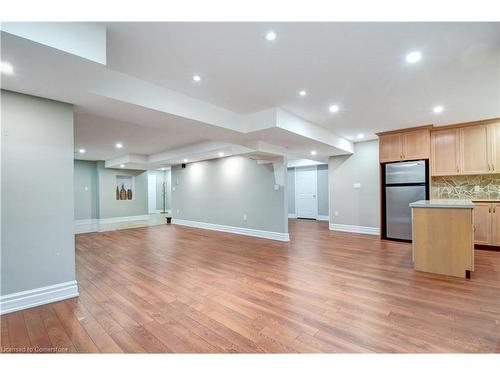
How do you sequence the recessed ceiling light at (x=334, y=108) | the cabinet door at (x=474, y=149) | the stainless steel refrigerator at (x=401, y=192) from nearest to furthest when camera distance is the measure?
1. the recessed ceiling light at (x=334, y=108)
2. the cabinet door at (x=474, y=149)
3. the stainless steel refrigerator at (x=401, y=192)

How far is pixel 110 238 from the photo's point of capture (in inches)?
244

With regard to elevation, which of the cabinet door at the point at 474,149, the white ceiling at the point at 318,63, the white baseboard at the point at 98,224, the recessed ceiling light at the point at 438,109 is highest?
the recessed ceiling light at the point at 438,109

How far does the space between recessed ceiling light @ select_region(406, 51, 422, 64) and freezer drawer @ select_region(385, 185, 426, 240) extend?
3438mm

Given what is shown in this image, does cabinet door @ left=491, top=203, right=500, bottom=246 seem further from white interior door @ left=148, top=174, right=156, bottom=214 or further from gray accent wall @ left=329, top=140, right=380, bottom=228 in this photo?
white interior door @ left=148, top=174, right=156, bottom=214

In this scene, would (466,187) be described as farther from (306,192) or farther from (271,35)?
(271,35)

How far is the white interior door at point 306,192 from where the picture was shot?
970cm

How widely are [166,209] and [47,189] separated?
1158cm

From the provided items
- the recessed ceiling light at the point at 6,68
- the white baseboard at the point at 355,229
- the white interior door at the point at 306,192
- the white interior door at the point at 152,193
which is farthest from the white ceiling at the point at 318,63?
the white interior door at the point at 152,193

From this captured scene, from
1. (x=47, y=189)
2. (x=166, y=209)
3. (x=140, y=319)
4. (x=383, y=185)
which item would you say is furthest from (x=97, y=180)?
(x=383, y=185)

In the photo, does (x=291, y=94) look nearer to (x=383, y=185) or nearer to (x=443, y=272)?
(x=443, y=272)

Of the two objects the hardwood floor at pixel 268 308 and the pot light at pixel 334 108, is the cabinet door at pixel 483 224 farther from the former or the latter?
the pot light at pixel 334 108

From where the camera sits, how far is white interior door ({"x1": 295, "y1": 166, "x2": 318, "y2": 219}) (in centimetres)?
970

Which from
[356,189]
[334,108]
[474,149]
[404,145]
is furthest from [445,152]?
[334,108]

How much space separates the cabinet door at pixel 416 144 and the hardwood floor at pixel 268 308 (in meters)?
2.12
